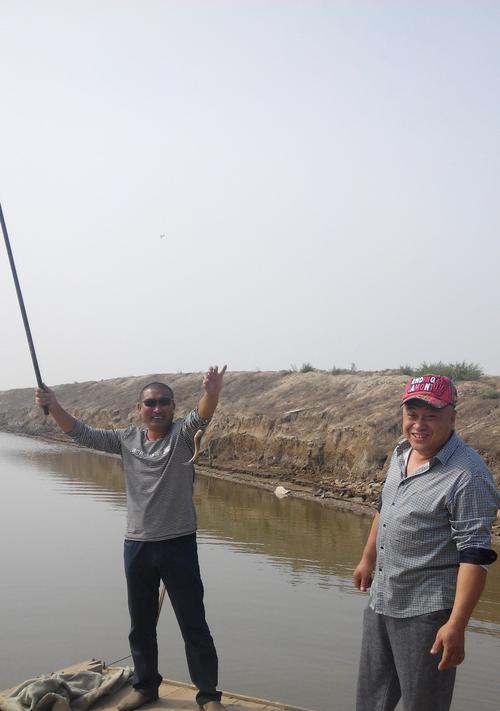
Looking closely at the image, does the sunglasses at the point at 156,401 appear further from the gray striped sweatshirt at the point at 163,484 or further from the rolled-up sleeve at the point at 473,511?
the rolled-up sleeve at the point at 473,511

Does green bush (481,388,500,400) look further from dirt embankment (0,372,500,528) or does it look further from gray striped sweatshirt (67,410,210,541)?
gray striped sweatshirt (67,410,210,541)

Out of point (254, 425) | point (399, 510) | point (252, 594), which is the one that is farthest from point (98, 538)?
point (254, 425)

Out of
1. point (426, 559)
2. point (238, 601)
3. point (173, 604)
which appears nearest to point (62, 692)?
point (173, 604)

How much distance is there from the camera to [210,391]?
3.94 metres

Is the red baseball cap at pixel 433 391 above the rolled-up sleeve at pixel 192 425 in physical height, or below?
above

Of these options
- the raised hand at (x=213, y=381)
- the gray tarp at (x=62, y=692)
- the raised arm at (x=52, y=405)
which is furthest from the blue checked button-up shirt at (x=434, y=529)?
the raised arm at (x=52, y=405)

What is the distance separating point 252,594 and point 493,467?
7322 millimetres

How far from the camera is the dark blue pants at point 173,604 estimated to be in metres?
3.93

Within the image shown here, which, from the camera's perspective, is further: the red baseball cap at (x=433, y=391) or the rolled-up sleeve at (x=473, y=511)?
the red baseball cap at (x=433, y=391)

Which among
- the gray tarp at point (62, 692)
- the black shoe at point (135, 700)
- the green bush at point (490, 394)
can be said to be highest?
the gray tarp at point (62, 692)

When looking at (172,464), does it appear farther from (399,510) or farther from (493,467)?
(493,467)

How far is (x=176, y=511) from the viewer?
13.1 ft

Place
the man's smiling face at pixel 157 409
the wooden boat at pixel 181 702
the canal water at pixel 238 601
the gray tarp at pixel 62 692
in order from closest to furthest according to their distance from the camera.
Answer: the gray tarp at pixel 62 692, the wooden boat at pixel 181 702, the man's smiling face at pixel 157 409, the canal water at pixel 238 601

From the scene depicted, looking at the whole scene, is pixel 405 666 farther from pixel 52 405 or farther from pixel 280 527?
pixel 280 527
